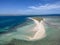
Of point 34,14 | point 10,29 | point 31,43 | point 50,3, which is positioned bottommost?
point 31,43

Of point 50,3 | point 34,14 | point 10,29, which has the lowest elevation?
point 10,29

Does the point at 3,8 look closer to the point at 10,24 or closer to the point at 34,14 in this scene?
the point at 10,24

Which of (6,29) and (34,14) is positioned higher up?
(34,14)

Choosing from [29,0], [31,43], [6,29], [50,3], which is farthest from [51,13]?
[6,29]

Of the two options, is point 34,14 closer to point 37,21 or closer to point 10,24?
point 37,21

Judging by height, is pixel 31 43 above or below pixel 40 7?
below

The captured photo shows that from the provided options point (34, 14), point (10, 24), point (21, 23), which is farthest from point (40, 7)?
point (10, 24)
